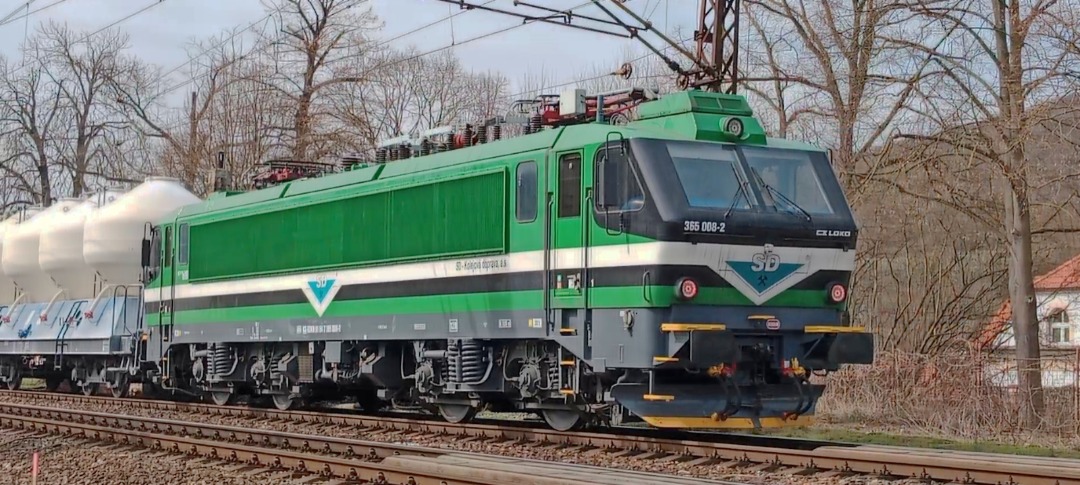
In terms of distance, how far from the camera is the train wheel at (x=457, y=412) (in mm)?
16875

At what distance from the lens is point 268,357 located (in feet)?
66.7

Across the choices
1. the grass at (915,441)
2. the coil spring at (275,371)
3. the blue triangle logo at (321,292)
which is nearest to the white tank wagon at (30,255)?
the coil spring at (275,371)

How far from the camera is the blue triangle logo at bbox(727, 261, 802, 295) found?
43.8 feet

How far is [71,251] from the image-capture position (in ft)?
91.7

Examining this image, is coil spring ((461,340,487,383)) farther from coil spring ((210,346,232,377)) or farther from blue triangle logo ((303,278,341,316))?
coil spring ((210,346,232,377))

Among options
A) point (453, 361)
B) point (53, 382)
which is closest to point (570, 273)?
point (453, 361)

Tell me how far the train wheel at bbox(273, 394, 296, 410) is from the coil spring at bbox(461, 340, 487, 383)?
6036mm

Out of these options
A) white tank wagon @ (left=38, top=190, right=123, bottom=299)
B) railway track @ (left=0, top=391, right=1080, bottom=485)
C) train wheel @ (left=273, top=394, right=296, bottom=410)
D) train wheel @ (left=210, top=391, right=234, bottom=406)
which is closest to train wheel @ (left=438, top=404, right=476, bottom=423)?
railway track @ (left=0, top=391, right=1080, bottom=485)

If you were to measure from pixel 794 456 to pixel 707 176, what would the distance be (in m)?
3.15

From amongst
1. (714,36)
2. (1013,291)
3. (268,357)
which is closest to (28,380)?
(268,357)

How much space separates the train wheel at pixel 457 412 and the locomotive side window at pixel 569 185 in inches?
156

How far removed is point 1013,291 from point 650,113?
9.68 meters

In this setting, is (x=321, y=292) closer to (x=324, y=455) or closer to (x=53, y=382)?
(x=324, y=455)

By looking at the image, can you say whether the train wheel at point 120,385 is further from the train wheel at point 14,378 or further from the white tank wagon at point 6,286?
the white tank wagon at point 6,286
